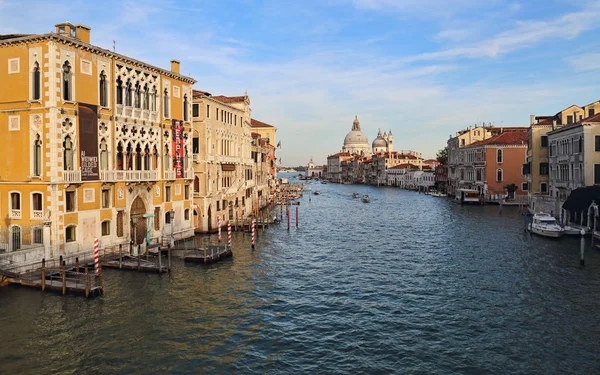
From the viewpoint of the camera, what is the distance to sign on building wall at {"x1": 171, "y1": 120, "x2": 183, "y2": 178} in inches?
1317

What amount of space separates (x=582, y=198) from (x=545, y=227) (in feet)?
11.4

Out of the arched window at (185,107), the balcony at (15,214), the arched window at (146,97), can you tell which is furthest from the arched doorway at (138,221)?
the arched window at (185,107)

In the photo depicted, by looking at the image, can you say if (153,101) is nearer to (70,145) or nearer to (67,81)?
(67,81)

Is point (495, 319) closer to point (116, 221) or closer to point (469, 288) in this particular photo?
point (469, 288)

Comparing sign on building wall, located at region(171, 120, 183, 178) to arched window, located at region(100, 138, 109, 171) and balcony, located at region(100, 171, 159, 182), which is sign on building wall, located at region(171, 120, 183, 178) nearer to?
balcony, located at region(100, 171, 159, 182)

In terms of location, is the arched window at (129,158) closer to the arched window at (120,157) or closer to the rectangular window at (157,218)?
the arched window at (120,157)

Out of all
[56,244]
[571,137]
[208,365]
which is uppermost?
[571,137]

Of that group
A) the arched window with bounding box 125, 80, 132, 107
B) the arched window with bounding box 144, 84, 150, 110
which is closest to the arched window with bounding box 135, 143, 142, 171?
the arched window with bounding box 125, 80, 132, 107

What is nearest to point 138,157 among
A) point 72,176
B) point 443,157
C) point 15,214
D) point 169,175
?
point 169,175

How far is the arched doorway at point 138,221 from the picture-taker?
29.5 metres

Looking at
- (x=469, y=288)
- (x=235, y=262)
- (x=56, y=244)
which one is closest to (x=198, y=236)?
(x=235, y=262)

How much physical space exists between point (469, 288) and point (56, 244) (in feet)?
67.1

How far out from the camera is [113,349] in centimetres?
1562

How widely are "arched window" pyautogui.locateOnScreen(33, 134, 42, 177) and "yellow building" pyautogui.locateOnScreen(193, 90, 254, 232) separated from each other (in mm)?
15884
